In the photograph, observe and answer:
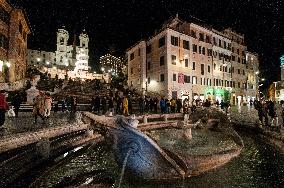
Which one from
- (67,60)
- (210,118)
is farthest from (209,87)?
(67,60)

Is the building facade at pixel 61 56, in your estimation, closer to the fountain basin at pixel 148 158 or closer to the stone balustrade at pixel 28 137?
the stone balustrade at pixel 28 137

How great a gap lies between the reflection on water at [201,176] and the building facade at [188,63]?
92.8 feet

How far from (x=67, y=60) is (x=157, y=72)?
224 ft

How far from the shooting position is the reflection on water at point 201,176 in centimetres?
773

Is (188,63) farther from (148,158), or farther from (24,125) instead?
(148,158)

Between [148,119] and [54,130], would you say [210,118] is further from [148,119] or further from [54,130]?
[54,130]

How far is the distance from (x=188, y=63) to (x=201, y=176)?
35.6m

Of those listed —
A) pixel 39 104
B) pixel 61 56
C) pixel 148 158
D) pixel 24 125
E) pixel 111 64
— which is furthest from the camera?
pixel 61 56

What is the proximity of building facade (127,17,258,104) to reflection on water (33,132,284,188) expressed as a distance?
28.3 metres

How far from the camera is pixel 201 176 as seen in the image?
28.6 ft

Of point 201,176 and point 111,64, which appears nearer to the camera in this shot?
point 201,176

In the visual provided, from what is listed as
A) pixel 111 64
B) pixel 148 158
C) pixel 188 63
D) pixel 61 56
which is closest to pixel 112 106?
pixel 148 158

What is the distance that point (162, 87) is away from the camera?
40781 mm

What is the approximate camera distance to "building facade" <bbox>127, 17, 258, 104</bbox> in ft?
132
